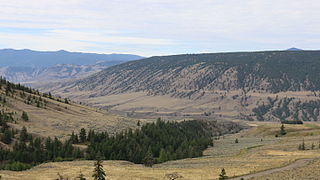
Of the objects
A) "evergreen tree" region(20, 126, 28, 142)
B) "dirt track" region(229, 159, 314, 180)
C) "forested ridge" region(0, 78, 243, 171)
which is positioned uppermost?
"dirt track" region(229, 159, 314, 180)

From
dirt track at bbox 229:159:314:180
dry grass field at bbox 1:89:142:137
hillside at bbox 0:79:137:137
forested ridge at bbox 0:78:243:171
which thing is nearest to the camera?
dirt track at bbox 229:159:314:180

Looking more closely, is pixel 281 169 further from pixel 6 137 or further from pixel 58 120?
pixel 58 120

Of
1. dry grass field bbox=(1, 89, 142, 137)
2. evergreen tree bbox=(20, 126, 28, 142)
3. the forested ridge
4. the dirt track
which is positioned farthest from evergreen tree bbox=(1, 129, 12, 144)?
the dirt track

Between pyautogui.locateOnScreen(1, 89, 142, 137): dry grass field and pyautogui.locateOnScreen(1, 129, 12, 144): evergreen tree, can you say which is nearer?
pyautogui.locateOnScreen(1, 129, 12, 144): evergreen tree

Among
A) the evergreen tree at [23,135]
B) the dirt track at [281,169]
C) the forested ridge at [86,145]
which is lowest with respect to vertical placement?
the forested ridge at [86,145]

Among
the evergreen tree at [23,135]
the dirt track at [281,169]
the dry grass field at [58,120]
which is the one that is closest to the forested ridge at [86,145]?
the evergreen tree at [23,135]

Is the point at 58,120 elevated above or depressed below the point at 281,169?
below

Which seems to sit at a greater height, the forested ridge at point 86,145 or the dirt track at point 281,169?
the dirt track at point 281,169

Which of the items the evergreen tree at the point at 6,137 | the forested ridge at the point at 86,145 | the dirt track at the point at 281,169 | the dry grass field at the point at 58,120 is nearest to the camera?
the dirt track at the point at 281,169

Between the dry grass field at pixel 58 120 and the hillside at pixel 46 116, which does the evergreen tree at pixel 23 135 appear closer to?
the hillside at pixel 46 116

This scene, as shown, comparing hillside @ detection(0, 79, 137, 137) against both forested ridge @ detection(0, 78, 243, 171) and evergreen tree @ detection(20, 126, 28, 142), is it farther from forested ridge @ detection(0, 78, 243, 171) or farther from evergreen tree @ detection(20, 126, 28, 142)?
evergreen tree @ detection(20, 126, 28, 142)

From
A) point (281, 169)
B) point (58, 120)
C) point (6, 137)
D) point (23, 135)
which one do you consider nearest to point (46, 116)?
point (58, 120)

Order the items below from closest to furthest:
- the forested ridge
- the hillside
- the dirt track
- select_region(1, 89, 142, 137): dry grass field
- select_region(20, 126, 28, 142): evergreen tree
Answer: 1. the dirt track
2. the forested ridge
3. select_region(20, 126, 28, 142): evergreen tree
4. the hillside
5. select_region(1, 89, 142, 137): dry grass field

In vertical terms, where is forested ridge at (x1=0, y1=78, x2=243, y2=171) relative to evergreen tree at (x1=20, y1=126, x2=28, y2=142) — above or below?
below
